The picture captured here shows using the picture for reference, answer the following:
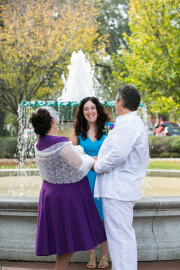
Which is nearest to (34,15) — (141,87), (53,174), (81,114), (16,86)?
(16,86)

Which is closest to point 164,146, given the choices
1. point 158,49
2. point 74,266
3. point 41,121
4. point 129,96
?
point 158,49

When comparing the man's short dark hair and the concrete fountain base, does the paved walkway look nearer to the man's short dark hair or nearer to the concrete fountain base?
the concrete fountain base

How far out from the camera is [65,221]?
3.11 meters

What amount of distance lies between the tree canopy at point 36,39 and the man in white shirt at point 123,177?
15666mm

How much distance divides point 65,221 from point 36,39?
16.6m

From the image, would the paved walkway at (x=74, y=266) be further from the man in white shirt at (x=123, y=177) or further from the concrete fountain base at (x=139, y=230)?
the man in white shirt at (x=123, y=177)

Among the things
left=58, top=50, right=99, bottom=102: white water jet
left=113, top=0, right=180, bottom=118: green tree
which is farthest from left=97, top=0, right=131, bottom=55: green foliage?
left=58, top=50, right=99, bottom=102: white water jet

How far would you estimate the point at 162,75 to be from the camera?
17812 mm

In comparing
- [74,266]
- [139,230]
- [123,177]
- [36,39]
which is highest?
[36,39]

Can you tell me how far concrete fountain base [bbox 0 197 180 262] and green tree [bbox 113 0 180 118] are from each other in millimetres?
13180

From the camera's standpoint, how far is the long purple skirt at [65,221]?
3.11 m

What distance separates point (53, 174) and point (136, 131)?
84cm

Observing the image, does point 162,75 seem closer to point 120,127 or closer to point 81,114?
point 81,114

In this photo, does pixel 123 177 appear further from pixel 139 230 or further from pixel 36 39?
pixel 36 39
